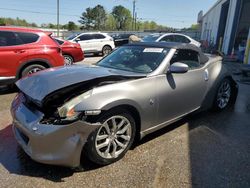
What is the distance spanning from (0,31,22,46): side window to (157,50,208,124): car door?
4398mm

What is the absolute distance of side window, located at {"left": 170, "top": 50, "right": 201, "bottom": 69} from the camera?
4205 mm

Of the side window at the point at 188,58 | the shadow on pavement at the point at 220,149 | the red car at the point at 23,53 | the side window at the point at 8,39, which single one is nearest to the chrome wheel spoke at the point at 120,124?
the shadow on pavement at the point at 220,149

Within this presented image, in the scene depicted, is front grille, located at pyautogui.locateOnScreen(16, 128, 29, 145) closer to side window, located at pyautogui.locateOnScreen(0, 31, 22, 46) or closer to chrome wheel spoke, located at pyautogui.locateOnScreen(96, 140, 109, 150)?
chrome wheel spoke, located at pyautogui.locateOnScreen(96, 140, 109, 150)

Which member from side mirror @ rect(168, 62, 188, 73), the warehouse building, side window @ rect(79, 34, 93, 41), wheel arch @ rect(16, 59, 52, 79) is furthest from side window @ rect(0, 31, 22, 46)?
the warehouse building

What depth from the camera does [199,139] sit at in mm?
3938

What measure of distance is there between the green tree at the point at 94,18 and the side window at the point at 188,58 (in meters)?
99.9

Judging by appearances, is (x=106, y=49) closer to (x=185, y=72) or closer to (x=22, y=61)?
(x=22, y=61)

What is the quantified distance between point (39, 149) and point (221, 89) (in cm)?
383

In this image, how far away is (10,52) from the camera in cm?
627

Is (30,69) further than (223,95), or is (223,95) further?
(30,69)

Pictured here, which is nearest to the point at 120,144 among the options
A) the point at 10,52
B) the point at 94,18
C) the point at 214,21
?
the point at 10,52

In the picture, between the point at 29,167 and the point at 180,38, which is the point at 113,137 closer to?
the point at 29,167

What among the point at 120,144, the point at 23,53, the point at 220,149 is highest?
the point at 23,53

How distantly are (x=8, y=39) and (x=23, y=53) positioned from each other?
1.72 feet
